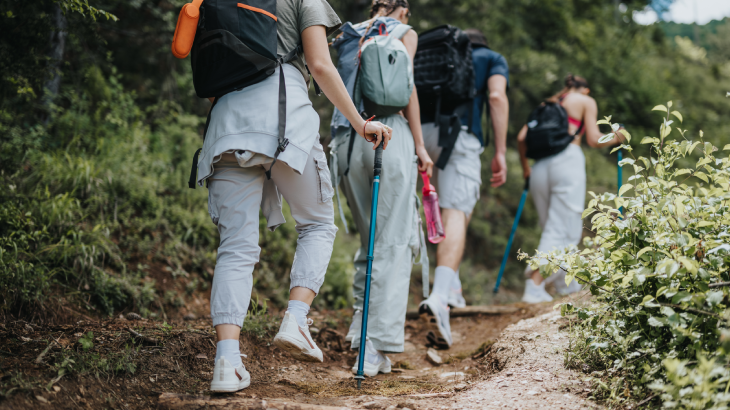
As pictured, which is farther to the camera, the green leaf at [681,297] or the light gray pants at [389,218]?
the light gray pants at [389,218]

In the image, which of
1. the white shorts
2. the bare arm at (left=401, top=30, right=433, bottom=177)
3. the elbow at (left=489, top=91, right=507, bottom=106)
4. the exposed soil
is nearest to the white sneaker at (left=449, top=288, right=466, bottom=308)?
the white shorts

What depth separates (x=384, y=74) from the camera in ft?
10.2

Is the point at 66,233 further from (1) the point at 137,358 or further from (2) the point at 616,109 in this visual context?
(2) the point at 616,109

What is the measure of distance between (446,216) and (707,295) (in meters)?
2.47

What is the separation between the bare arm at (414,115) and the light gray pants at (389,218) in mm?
→ 92

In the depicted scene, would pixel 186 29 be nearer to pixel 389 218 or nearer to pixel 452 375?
pixel 389 218

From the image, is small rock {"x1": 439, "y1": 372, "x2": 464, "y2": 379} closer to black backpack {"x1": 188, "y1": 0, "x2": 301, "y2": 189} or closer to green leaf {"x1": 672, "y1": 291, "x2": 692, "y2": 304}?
green leaf {"x1": 672, "y1": 291, "x2": 692, "y2": 304}

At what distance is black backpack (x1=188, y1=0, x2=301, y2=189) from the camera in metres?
2.27

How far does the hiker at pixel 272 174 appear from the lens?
7.37 feet

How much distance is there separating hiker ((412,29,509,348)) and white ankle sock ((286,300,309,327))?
5.03ft

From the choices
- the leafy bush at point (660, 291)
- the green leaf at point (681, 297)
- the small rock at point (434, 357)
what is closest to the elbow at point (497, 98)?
the leafy bush at point (660, 291)

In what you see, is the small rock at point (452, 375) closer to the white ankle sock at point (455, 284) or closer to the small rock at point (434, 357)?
the small rock at point (434, 357)

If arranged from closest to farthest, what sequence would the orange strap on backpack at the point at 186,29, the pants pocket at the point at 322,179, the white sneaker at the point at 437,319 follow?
the orange strap on backpack at the point at 186,29, the pants pocket at the point at 322,179, the white sneaker at the point at 437,319

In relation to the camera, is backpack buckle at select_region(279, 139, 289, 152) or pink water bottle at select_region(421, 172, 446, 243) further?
pink water bottle at select_region(421, 172, 446, 243)
